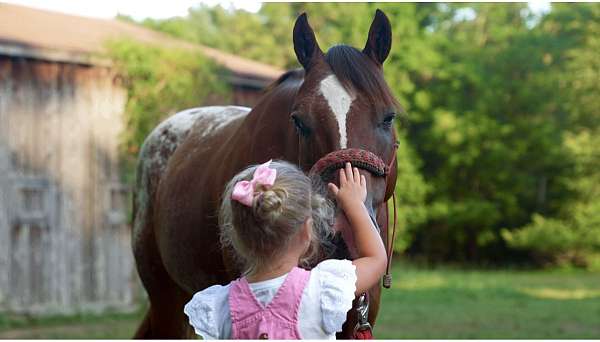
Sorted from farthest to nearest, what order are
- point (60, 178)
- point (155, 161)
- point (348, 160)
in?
point (60, 178)
point (155, 161)
point (348, 160)

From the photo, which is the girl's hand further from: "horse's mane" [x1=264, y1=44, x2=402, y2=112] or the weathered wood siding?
the weathered wood siding

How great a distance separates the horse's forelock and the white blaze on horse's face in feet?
0.08

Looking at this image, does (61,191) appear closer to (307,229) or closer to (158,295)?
(158,295)

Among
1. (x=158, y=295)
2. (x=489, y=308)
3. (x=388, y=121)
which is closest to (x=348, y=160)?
(x=388, y=121)

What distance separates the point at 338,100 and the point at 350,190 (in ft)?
1.83

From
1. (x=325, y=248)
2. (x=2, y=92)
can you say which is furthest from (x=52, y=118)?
(x=325, y=248)

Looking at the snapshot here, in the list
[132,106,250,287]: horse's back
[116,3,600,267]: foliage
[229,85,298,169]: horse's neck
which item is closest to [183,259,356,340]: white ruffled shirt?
[229,85,298,169]: horse's neck

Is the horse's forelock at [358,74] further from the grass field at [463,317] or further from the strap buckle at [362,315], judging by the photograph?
the grass field at [463,317]

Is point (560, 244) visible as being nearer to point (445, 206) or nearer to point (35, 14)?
point (445, 206)

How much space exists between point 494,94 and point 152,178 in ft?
69.2

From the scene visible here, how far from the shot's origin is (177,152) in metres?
5.13

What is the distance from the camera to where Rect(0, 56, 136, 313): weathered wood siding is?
10.4m

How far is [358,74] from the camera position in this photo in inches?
121

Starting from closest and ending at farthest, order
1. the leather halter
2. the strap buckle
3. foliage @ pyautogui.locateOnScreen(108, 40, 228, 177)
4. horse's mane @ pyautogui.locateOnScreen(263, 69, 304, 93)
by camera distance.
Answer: the leather halter < the strap buckle < horse's mane @ pyautogui.locateOnScreen(263, 69, 304, 93) < foliage @ pyautogui.locateOnScreen(108, 40, 228, 177)
